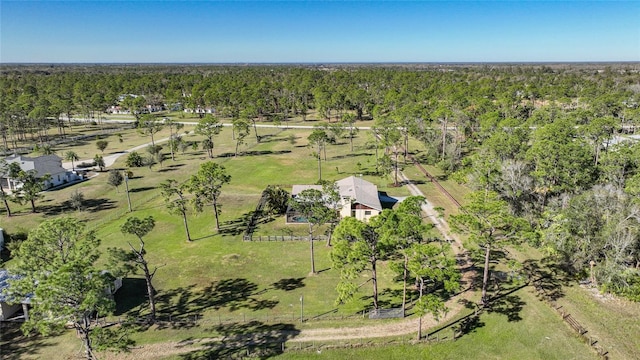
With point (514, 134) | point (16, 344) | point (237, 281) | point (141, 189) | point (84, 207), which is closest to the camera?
point (16, 344)

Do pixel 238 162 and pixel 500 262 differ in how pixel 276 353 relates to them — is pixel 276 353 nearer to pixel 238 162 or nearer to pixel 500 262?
pixel 500 262

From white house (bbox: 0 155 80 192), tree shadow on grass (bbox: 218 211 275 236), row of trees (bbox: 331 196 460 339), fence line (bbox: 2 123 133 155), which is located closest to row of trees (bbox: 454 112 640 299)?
row of trees (bbox: 331 196 460 339)

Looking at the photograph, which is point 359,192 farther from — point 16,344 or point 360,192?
point 16,344

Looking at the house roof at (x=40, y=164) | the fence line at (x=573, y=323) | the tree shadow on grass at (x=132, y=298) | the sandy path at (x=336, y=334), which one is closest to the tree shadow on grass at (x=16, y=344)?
the tree shadow on grass at (x=132, y=298)

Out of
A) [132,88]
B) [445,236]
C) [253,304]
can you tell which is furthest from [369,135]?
[132,88]

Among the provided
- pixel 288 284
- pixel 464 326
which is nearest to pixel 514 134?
pixel 464 326

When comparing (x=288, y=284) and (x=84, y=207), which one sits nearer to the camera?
(x=288, y=284)
